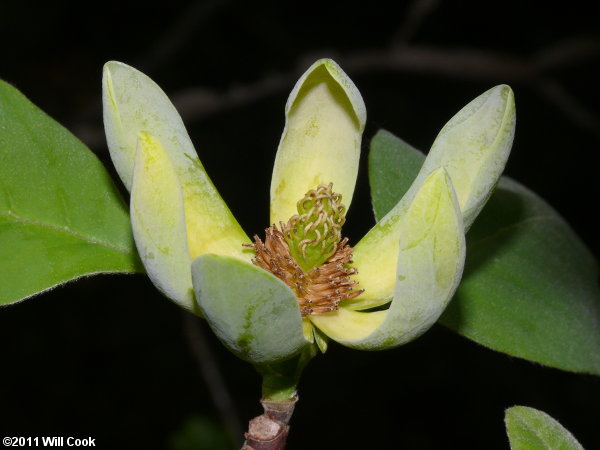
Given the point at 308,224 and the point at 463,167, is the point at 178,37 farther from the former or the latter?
the point at 463,167

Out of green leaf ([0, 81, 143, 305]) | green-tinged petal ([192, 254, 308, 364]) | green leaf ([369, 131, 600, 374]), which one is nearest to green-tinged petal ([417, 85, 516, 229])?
green leaf ([369, 131, 600, 374])

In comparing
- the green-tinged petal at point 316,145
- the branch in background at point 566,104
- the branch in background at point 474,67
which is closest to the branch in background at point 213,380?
the branch in background at point 474,67

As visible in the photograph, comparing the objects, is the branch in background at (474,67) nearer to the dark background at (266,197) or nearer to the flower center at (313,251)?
the dark background at (266,197)

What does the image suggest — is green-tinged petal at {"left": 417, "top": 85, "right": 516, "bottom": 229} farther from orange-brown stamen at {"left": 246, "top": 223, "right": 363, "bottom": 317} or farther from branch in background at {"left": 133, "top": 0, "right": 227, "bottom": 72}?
branch in background at {"left": 133, "top": 0, "right": 227, "bottom": 72}

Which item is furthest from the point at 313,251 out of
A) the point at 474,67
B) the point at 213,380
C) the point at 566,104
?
the point at 566,104

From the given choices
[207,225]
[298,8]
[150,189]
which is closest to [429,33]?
[298,8]

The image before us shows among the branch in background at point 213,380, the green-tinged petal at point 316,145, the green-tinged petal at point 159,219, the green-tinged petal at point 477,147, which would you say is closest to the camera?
the green-tinged petal at point 159,219

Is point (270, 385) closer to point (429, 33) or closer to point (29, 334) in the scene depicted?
point (29, 334)
